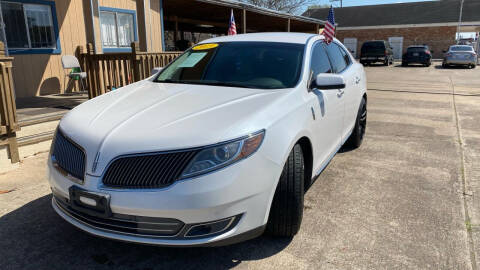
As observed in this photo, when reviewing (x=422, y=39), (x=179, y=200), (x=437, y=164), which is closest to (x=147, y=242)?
(x=179, y=200)

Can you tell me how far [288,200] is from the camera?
8.64ft

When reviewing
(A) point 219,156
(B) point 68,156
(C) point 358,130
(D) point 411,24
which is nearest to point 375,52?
(D) point 411,24

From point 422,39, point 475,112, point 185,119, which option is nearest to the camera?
point 185,119

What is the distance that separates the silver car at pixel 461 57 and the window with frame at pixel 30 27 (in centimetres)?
2373

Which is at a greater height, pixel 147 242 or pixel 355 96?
pixel 355 96

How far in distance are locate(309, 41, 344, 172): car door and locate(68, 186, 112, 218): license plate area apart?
5.85 ft

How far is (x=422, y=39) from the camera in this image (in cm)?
4072

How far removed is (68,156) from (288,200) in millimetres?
1562

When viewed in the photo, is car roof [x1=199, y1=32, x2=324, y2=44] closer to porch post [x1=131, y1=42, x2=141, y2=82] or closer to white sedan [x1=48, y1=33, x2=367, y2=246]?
white sedan [x1=48, y1=33, x2=367, y2=246]

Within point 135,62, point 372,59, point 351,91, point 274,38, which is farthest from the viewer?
point 372,59

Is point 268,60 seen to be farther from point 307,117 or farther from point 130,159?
point 130,159

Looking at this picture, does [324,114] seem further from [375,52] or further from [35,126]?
[375,52]

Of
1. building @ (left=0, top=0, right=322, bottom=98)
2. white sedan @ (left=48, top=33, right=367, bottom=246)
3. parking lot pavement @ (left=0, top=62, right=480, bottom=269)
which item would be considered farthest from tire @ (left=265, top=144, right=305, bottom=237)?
building @ (left=0, top=0, right=322, bottom=98)

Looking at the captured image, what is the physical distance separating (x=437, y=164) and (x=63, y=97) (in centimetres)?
790
